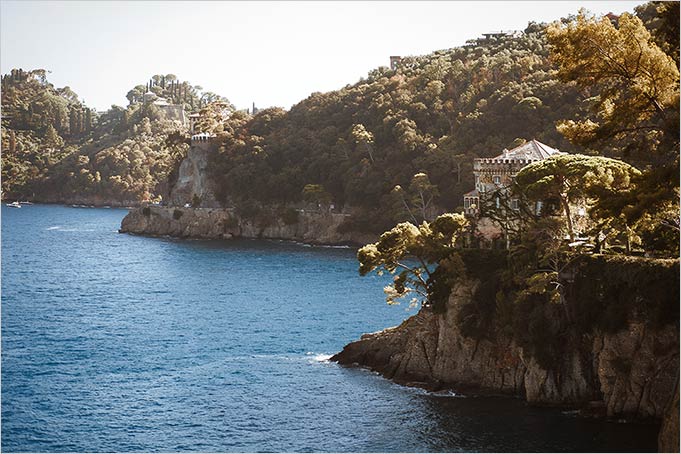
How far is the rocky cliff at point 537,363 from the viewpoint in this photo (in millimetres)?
44094

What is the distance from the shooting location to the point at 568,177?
5112cm

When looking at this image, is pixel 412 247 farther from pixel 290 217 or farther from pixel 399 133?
pixel 290 217

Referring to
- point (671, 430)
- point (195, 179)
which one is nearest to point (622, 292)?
point (671, 430)

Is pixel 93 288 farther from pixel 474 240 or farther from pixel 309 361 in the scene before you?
pixel 474 240

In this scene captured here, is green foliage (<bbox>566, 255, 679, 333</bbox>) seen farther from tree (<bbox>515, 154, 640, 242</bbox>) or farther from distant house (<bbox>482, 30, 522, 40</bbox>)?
distant house (<bbox>482, 30, 522, 40</bbox>)

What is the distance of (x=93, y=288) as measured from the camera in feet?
312

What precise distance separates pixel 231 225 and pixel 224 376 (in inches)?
3256

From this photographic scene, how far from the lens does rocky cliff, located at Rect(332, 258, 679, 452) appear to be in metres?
44.1

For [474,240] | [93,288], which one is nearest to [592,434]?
[474,240]

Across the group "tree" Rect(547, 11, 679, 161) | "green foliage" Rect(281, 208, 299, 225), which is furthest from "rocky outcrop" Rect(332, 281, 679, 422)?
"green foliage" Rect(281, 208, 299, 225)

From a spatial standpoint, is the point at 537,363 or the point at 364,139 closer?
the point at 537,363

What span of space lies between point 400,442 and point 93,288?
57129 millimetres

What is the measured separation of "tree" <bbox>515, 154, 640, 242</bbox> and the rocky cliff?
590 cm

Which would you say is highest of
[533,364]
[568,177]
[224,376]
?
[568,177]
